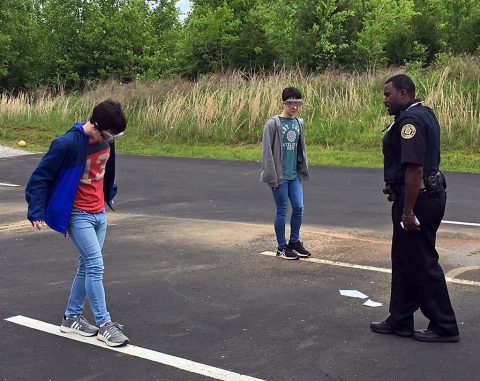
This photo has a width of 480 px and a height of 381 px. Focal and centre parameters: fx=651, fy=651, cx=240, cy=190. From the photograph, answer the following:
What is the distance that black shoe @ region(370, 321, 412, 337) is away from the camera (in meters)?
4.95

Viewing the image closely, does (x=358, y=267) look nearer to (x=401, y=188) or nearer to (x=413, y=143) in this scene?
(x=401, y=188)

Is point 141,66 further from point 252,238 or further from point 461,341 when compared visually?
point 461,341

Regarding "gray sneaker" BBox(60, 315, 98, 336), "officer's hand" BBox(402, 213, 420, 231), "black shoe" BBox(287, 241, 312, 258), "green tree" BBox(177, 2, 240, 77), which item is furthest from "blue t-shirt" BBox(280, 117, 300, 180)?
"green tree" BBox(177, 2, 240, 77)

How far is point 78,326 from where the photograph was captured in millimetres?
5035

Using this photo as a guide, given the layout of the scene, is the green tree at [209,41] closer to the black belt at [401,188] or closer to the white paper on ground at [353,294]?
the white paper on ground at [353,294]

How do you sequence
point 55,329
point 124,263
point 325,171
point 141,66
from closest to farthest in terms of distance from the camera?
point 55,329, point 124,263, point 325,171, point 141,66

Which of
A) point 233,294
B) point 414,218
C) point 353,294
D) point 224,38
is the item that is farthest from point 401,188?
point 224,38

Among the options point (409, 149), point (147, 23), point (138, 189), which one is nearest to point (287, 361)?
point (409, 149)

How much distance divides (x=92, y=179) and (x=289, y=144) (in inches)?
115

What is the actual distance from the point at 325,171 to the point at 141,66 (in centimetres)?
2766

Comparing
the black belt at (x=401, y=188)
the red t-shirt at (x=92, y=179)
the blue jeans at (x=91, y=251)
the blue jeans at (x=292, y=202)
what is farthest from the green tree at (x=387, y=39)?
the blue jeans at (x=91, y=251)

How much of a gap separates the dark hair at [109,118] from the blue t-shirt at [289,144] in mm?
2911

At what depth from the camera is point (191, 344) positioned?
15.9 ft

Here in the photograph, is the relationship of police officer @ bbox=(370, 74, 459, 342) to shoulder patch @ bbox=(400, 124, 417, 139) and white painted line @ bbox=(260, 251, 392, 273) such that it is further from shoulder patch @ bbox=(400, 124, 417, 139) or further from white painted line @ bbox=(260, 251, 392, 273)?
white painted line @ bbox=(260, 251, 392, 273)
